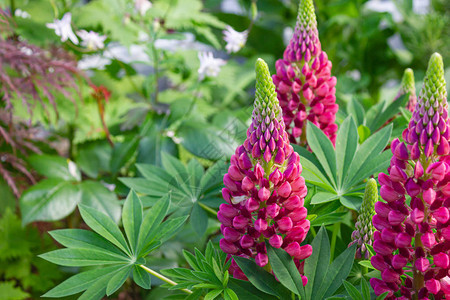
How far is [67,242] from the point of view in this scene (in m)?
0.66

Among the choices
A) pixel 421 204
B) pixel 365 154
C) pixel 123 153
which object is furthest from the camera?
pixel 123 153

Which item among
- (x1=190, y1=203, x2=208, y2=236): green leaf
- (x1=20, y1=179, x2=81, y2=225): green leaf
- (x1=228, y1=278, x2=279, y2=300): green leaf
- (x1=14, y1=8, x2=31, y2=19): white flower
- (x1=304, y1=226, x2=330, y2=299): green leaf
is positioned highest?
(x1=304, y1=226, x2=330, y2=299): green leaf

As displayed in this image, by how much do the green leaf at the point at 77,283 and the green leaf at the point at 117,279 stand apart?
16 millimetres

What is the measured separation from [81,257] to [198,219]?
0.23 metres

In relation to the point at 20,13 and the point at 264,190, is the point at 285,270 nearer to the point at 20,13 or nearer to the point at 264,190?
the point at 264,190

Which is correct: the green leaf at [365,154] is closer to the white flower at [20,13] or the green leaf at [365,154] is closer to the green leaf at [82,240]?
the green leaf at [82,240]

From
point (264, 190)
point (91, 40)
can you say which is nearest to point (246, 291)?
point (264, 190)

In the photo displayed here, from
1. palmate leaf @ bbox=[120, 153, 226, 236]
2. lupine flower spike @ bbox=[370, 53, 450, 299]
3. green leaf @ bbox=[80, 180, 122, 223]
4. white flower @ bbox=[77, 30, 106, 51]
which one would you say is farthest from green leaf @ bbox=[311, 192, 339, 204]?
white flower @ bbox=[77, 30, 106, 51]

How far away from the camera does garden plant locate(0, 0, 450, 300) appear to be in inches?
21.4

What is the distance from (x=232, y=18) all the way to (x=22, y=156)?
A: 164 centimetres

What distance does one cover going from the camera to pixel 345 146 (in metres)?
0.79

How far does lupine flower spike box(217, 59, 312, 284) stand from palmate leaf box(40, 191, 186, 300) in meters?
0.11

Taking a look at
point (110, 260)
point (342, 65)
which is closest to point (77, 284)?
point (110, 260)

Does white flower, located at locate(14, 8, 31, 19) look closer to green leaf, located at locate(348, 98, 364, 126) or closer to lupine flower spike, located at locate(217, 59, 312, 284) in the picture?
green leaf, located at locate(348, 98, 364, 126)
